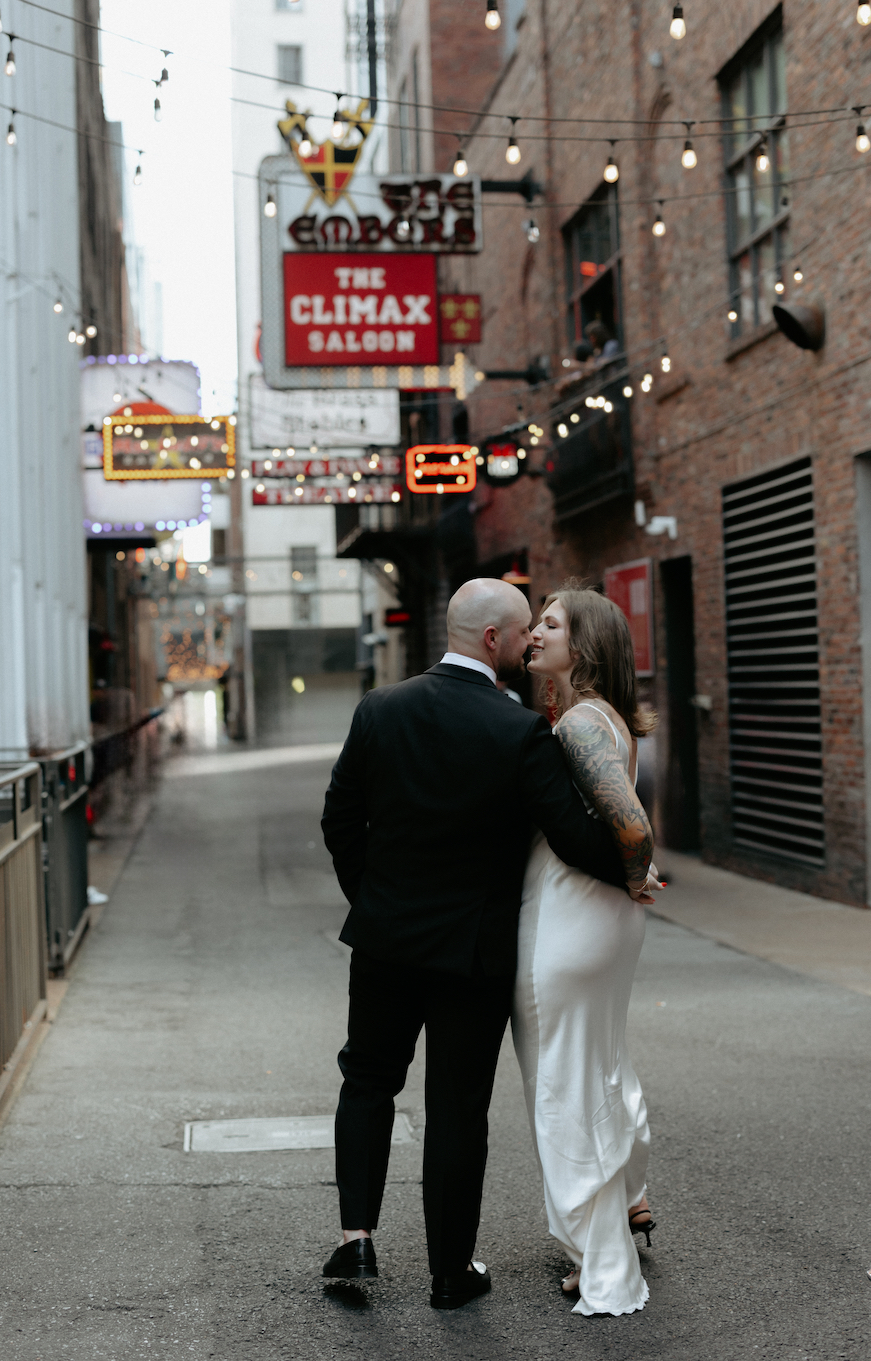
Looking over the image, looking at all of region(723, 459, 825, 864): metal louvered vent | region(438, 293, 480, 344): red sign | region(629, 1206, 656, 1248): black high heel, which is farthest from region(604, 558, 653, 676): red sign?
region(629, 1206, 656, 1248): black high heel

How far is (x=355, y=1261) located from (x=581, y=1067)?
31.2 inches

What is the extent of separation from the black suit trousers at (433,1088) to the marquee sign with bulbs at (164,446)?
53.2 ft

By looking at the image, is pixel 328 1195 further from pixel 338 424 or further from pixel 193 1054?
pixel 338 424

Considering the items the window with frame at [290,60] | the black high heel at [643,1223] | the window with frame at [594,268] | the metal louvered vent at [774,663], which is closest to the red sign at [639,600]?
the metal louvered vent at [774,663]

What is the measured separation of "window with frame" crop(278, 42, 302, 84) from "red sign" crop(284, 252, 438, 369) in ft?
152

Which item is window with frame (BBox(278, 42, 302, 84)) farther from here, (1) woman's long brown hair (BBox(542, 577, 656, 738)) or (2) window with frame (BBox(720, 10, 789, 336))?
(1) woman's long brown hair (BBox(542, 577, 656, 738))

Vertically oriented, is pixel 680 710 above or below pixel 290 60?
below

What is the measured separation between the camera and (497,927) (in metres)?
3.60

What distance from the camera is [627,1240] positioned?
3.59 m

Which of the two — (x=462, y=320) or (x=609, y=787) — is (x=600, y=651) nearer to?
(x=609, y=787)

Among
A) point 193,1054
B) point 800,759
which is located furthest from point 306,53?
point 193,1054

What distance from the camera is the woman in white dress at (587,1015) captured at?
11.6ft

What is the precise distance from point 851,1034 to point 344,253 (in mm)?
10651

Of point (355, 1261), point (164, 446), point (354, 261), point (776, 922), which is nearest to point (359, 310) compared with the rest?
point (354, 261)
